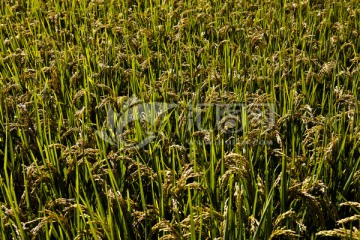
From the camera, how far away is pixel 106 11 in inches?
173

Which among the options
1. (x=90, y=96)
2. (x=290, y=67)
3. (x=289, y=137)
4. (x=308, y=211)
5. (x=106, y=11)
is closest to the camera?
(x=308, y=211)

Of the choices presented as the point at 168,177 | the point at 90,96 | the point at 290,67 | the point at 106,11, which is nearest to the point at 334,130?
the point at 168,177

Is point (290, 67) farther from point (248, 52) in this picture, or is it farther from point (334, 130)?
point (334, 130)

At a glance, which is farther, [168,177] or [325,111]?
[325,111]

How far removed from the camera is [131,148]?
202cm

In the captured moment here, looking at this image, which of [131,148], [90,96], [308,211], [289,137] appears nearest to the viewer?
[308,211]

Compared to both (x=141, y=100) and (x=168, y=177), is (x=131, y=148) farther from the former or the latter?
(x=141, y=100)

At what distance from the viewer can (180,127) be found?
226 centimetres

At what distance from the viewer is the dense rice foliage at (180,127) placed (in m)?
1.63

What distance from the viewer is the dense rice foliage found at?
1634 mm

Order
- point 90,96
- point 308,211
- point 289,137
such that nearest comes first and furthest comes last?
point 308,211 → point 289,137 → point 90,96

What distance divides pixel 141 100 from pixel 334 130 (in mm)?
850

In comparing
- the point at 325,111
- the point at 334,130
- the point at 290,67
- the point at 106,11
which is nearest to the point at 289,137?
the point at 334,130

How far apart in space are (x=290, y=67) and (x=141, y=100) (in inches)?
39.0
